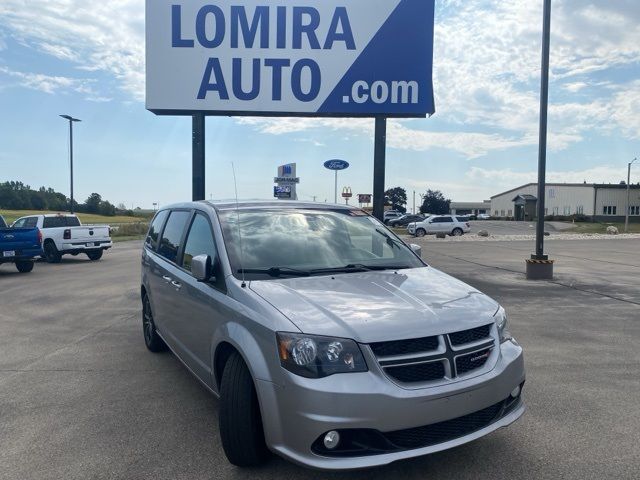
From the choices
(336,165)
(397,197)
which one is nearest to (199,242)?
(336,165)

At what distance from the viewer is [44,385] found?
5152 mm

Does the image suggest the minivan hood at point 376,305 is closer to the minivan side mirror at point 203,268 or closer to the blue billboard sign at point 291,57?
the minivan side mirror at point 203,268

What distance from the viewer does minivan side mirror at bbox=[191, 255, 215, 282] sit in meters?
3.70

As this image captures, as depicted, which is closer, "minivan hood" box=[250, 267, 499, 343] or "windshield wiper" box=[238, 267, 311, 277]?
"minivan hood" box=[250, 267, 499, 343]

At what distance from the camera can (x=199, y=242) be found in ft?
14.6

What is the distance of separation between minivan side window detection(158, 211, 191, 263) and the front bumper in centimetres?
239

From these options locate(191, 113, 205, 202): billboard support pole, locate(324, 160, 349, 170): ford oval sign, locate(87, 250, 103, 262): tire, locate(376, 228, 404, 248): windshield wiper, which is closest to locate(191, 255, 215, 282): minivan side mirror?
locate(376, 228, 404, 248): windshield wiper

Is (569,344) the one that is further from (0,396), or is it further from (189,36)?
(189,36)

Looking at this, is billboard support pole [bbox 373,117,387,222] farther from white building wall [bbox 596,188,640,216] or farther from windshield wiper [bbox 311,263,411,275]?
white building wall [bbox 596,188,640,216]

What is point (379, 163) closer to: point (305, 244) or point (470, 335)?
point (305, 244)

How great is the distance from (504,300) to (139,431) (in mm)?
7591

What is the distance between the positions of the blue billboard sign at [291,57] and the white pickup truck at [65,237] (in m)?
9.27

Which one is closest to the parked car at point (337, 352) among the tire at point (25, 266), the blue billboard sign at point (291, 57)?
the blue billboard sign at point (291, 57)

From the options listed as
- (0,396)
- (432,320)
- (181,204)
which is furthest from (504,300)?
(0,396)
